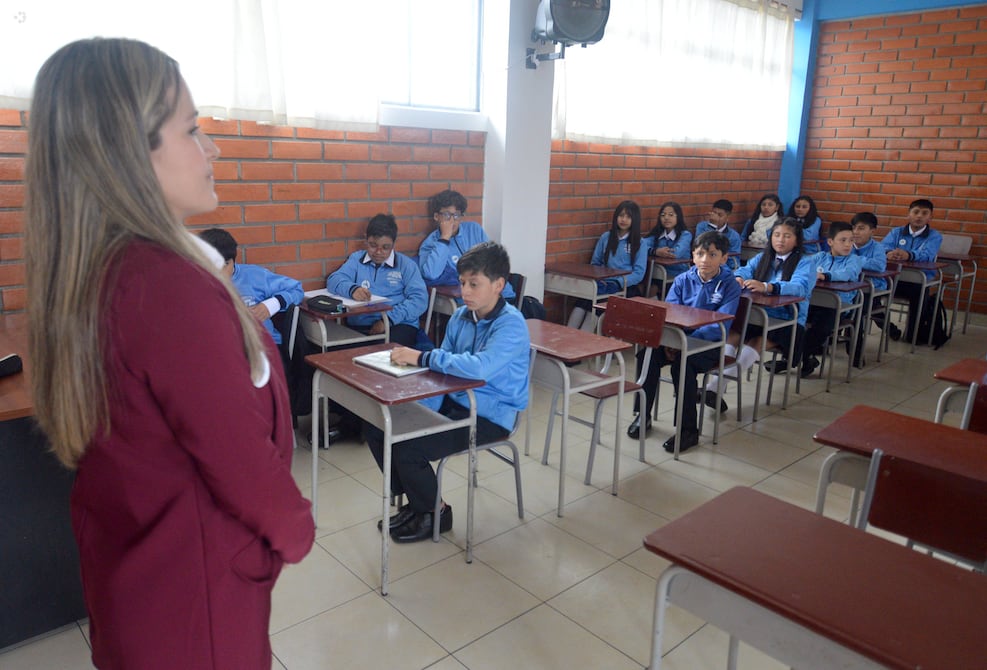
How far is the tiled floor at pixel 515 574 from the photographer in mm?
1972

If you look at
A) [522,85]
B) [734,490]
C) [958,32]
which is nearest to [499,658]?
[734,490]

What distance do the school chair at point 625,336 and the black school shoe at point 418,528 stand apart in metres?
0.76

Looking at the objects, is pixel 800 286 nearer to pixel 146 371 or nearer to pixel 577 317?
Answer: pixel 577 317

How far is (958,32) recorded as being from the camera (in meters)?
6.34

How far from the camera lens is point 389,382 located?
2232 mm

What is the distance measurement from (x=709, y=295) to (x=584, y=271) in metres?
1.19

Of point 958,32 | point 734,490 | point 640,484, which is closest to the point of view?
point 734,490

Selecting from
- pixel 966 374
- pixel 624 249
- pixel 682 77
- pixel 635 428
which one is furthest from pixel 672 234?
pixel 966 374

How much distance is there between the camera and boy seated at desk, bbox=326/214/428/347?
3.78 m

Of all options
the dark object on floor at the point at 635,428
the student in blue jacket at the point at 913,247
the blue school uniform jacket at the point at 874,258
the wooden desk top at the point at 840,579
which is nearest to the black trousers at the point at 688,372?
the dark object on floor at the point at 635,428

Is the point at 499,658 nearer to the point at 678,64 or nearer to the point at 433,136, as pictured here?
the point at 433,136

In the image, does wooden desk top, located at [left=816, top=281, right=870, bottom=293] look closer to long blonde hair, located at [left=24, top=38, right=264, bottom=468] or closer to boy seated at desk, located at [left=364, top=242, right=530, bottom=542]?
boy seated at desk, located at [left=364, top=242, right=530, bottom=542]

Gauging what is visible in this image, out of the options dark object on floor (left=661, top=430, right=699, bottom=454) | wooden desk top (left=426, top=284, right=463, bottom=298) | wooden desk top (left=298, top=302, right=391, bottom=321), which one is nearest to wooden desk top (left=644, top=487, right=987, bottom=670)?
dark object on floor (left=661, top=430, right=699, bottom=454)

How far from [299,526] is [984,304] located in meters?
7.48
